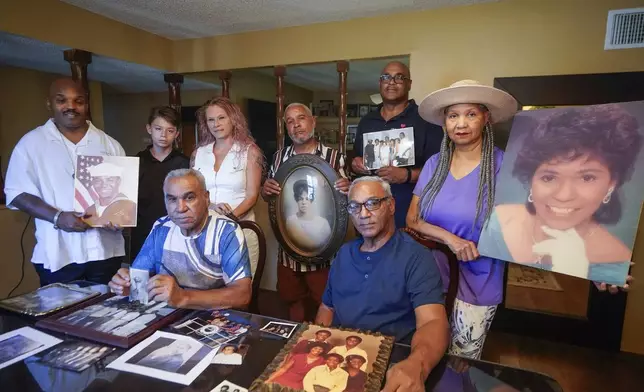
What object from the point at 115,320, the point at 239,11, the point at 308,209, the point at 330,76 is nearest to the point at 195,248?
the point at 115,320

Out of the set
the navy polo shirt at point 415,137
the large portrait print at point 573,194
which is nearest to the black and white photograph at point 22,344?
the large portrait print at point 573,194

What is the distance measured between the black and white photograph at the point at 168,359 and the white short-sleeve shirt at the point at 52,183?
3.88ft

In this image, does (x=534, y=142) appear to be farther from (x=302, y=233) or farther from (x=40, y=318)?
(x=40, y=318)

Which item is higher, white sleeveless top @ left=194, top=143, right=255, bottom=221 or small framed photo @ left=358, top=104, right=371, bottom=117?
small framed photo @ left=358, top=104, right=371, bottom=117

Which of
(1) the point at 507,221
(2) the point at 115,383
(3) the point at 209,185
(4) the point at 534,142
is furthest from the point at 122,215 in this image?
(4) the point at 534,142

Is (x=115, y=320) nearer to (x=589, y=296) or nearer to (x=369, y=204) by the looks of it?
(x=369, y=204)

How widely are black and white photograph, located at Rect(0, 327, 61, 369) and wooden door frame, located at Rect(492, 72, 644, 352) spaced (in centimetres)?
285

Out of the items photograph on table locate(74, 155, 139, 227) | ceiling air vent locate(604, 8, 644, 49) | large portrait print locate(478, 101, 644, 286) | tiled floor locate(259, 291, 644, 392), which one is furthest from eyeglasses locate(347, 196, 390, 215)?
ceiling air vent locate(604, 8, 644, 49)

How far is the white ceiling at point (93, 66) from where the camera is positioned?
2.87 meters

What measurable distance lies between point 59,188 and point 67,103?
1.47ft

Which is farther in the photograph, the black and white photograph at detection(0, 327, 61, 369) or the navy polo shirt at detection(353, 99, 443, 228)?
the navy polo shirt at detection(353, 99, 443, 228)

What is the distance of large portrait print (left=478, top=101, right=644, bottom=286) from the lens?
1187 millimetres

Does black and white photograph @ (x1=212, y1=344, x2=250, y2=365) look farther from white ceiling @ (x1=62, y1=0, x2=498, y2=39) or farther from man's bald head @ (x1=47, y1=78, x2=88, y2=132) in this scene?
white ceiling @ (x1=62, y1=0, x2=498, y2=39)

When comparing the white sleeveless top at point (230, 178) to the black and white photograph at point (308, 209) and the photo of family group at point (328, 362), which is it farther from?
the photo of family group at point (328, 362)
